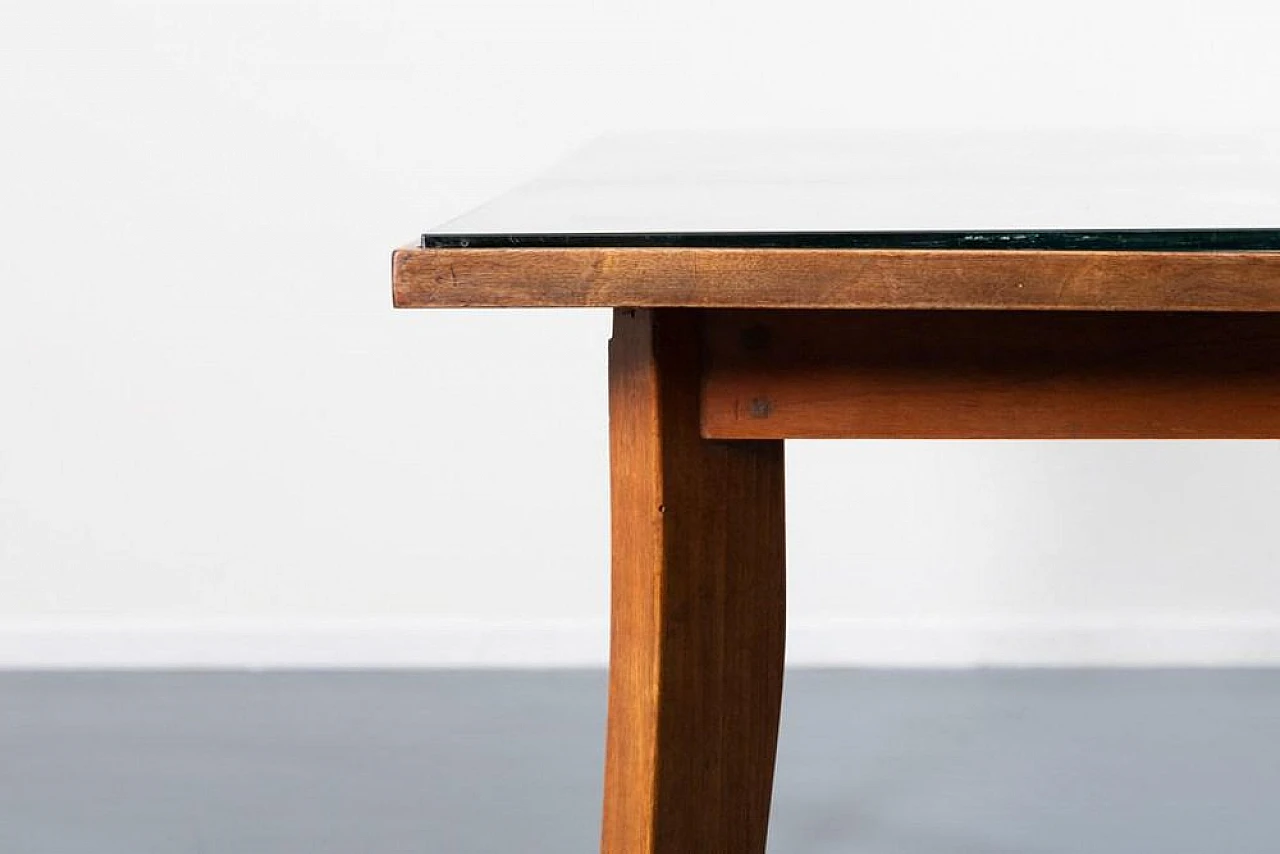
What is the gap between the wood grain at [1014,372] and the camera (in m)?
0.98

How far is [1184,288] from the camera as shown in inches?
33.8

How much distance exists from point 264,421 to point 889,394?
199 centimetres

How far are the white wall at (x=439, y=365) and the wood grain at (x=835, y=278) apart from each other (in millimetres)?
1929

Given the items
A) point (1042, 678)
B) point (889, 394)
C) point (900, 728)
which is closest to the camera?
point (889, 394)

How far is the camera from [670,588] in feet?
3.63

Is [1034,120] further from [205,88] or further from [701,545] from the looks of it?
[701,545]

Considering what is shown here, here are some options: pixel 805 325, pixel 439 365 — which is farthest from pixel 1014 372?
pixel 439 365

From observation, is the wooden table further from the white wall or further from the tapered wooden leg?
the white wall

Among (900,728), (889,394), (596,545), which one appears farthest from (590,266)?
(596,545)

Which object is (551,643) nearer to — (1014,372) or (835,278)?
(1014,372)

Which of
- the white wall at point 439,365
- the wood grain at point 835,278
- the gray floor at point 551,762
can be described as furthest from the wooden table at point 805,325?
the white wall at point 439,365

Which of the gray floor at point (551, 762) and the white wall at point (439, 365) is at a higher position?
the white wall at point (439, 365)

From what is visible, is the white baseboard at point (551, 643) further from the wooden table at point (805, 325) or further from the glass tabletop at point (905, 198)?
the wooden table at point (805, 325)

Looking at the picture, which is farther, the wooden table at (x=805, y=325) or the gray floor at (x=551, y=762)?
the gray floor at (x=551, y=762)
